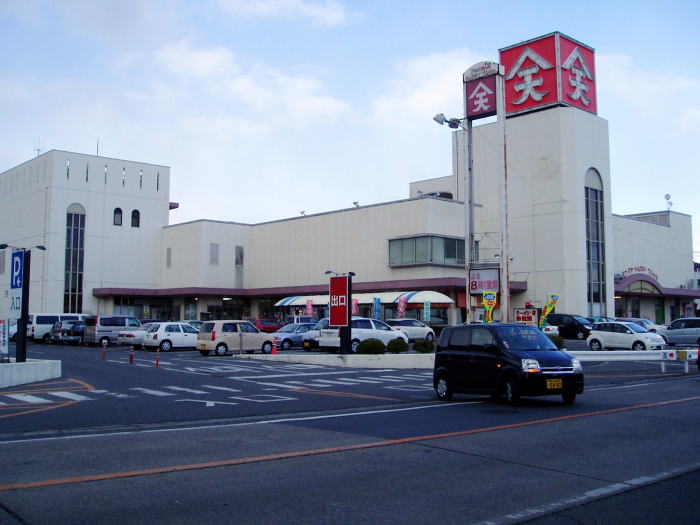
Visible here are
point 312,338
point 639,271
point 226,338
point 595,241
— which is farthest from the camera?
point 639,271

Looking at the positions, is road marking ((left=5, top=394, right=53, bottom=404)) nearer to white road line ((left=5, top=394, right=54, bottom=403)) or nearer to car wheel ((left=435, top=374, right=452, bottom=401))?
white road line ((left=5, top=394, right=54, bottom=403))

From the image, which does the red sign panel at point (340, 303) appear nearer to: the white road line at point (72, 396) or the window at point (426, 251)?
the white road line at point (72, 396)

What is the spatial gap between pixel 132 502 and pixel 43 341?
4587cm

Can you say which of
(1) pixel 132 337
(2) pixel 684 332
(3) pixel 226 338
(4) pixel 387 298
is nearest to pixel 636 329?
(2) pixel 684 332

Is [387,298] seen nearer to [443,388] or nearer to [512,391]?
[443,388]

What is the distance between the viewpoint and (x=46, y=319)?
4809 cm

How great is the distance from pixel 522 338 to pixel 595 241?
46.9 meters

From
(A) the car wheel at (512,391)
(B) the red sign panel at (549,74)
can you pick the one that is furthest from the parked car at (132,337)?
(B) the red sign panel at (549,74)

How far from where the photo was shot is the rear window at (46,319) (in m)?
47.7

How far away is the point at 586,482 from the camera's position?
7.71m

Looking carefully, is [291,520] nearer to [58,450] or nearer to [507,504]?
[507,504]

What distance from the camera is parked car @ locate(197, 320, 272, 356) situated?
32.6 m

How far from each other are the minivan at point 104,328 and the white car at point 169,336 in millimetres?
5421

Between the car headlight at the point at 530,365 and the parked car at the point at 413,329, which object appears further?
the parked car at the point at 413,329
